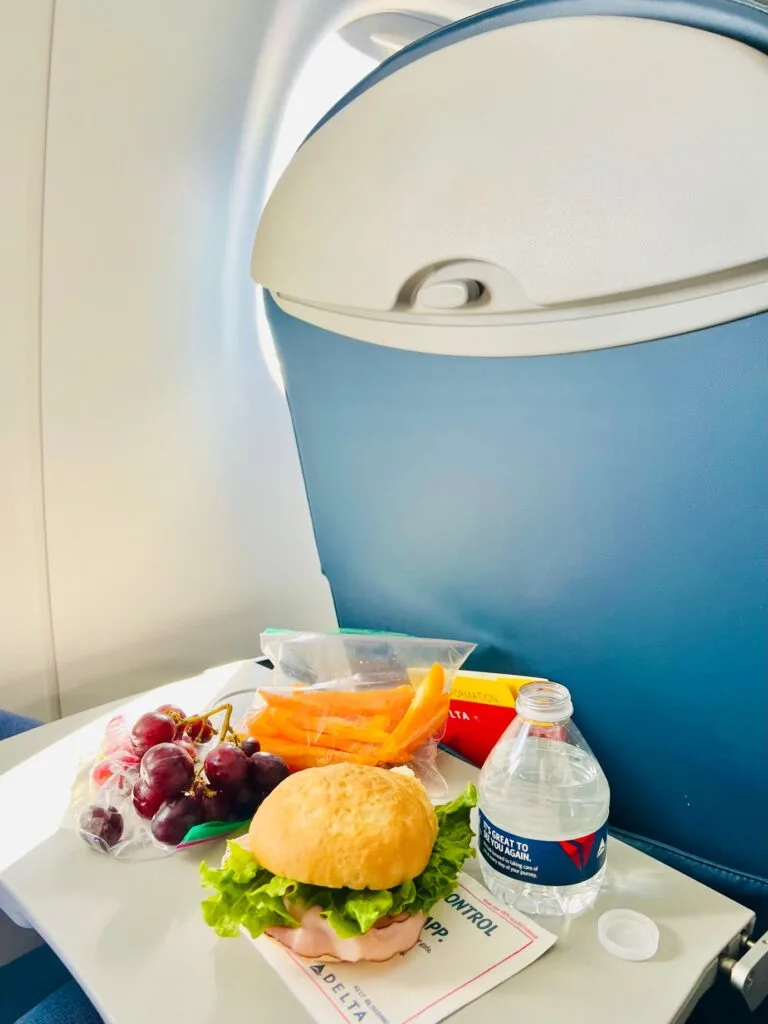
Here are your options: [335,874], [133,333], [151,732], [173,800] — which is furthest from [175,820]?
[133,333]

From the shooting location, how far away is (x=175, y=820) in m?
0.83

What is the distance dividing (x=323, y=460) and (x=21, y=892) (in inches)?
26.0

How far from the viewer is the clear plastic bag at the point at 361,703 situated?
0.95 metres

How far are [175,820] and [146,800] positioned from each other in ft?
0.14

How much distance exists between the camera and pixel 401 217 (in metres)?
0.92

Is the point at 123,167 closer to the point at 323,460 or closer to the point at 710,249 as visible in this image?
the point at 323,460

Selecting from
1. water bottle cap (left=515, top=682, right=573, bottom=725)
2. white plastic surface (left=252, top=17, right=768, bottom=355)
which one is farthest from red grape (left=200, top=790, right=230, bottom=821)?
white plastic surface (left=252, top=17, right=768, bottom=355)

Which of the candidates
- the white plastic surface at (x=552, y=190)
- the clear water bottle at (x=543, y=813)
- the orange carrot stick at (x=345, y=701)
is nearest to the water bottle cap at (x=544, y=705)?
the clear water bottle at (x=543, y=813)

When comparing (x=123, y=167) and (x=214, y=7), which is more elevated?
(x=214, y=7)

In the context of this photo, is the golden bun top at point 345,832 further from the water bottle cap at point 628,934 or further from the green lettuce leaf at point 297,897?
the water bottle cap at point 628,934

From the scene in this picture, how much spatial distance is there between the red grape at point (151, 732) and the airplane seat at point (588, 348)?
39 centimetres

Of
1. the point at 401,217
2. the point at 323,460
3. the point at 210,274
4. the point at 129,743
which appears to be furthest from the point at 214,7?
the point at 129,743

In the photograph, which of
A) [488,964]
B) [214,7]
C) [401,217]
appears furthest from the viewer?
[214,7]

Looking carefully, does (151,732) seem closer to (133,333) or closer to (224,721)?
(224,721)
